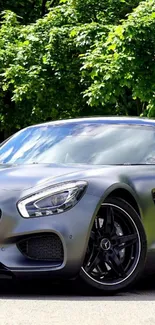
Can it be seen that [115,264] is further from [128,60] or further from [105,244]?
[128,60]

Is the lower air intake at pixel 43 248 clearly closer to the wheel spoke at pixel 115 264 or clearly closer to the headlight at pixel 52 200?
the headlight at pixel 52 200

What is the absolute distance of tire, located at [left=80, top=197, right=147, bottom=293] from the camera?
6176mm

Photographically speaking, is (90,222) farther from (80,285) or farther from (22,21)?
(22,21)

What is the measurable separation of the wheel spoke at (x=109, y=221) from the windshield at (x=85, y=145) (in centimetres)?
61

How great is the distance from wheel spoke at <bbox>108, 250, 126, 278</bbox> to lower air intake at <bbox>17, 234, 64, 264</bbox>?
0.44 m

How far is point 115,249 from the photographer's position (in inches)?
249

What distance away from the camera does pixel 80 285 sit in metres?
6.16

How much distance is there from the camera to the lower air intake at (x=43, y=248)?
19.7ft

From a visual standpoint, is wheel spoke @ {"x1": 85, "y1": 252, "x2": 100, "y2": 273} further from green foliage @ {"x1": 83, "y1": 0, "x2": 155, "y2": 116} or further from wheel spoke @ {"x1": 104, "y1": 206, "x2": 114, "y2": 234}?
green foliage @ {"x1": 83, "y1": 0, "x2": 155, "y2": 116}

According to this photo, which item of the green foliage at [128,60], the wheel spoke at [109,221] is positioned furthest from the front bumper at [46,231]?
the green foliage at [128,60]

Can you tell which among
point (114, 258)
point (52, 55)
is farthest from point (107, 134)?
point (52, 55)
